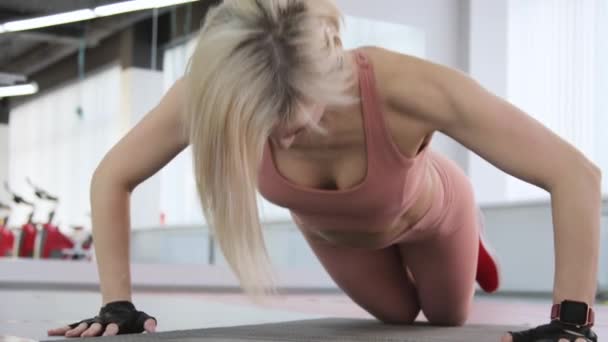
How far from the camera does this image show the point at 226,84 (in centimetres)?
118

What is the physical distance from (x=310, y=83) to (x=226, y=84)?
0.13 meters

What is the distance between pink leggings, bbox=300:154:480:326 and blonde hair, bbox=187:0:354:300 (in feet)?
1.87

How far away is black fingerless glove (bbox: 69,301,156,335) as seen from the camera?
4.81ft

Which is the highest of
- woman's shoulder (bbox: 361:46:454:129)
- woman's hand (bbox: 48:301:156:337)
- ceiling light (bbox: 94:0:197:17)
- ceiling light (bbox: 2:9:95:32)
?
ceiling light (bbox: 94:0:197:17)

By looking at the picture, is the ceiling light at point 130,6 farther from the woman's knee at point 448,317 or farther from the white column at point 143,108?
the woman's knee at point 448,317

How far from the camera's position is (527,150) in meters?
1.29

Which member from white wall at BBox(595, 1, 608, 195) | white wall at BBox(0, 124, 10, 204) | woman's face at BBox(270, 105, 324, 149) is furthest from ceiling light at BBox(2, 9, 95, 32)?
woman's face at BBox(270, 105, 324, 149)

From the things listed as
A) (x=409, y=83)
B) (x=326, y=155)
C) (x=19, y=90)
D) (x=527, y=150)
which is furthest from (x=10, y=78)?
(x=527, y=150)

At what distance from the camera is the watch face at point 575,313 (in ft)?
3.99

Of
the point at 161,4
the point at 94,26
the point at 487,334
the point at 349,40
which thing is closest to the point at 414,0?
the point at 349,40

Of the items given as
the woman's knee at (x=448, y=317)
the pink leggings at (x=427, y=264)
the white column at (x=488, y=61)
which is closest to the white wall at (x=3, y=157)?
the pink leggings at (x=427, y=264)

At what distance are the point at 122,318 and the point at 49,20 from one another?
336 centimetres

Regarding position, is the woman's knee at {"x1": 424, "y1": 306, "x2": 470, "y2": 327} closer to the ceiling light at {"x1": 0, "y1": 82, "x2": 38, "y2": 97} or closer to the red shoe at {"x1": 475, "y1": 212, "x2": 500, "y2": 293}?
the red shoe at {"x1": 475, "y1": 212, "x2": 500, "y2": 293}

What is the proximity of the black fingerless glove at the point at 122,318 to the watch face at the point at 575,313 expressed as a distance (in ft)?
2.55
